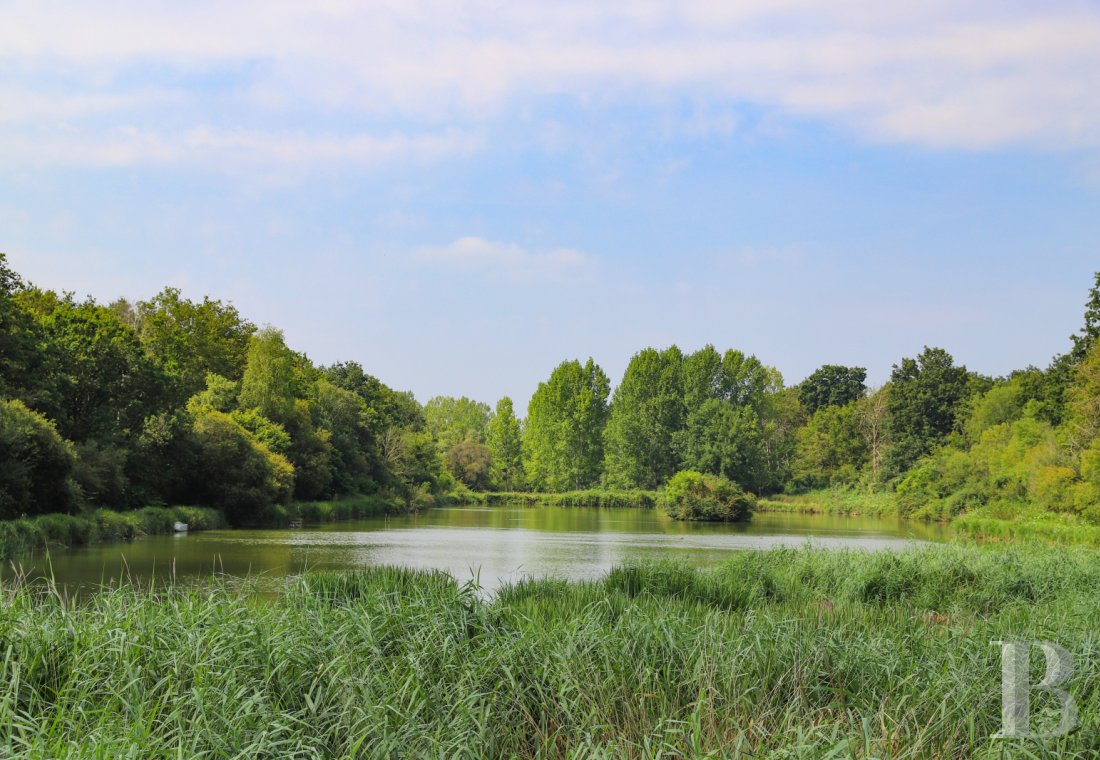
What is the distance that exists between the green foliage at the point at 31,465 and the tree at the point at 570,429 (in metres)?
64.1

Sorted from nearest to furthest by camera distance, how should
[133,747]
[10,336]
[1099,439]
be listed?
[133,747] < [10,336] < [1099,439]

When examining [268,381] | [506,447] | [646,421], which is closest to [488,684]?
[268,381]

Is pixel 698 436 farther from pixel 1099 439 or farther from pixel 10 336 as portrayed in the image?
pixel 10 336

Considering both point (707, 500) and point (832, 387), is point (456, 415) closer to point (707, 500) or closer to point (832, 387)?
point (832, 387)

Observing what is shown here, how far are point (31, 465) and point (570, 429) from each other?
66.1 metres

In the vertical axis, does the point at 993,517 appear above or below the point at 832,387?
below

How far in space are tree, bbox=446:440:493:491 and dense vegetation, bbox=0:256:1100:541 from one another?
0.19m

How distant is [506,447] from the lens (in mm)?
96188

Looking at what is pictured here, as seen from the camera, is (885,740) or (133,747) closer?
(133,747)

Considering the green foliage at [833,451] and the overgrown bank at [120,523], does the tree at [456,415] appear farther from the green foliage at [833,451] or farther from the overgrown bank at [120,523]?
the overgrown bank at [120,523]

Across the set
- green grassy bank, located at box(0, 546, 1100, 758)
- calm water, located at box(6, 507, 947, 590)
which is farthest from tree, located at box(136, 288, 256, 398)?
green grassy bank, located at box(0, 546, 1100, 758)

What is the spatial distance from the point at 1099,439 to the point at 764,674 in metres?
32.0

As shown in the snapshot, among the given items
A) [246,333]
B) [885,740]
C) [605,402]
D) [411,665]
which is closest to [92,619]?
[411,665]

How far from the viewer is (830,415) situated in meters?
79.0
